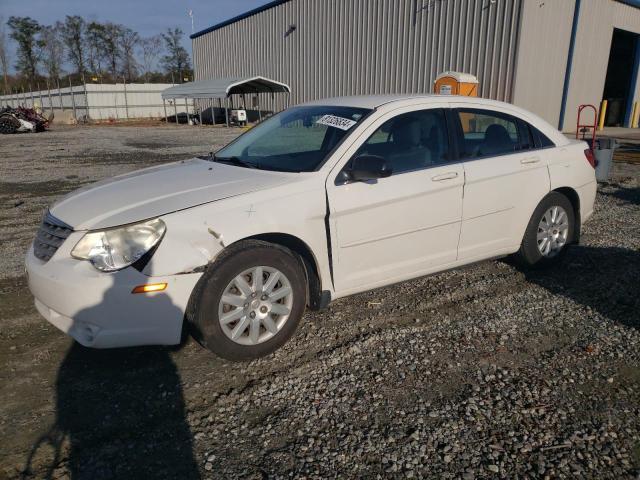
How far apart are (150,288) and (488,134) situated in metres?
3.08

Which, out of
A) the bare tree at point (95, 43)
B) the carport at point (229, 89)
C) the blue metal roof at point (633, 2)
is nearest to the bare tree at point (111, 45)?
the bare tree at point (95, 43)

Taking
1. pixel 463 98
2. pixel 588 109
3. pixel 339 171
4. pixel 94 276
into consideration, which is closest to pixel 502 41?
pixel 588 109

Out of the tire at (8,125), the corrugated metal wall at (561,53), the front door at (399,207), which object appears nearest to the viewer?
the front door at (399,207)

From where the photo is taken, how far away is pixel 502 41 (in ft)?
56.0

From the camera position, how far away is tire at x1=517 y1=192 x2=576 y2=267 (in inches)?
181

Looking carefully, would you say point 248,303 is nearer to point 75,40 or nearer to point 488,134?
point 488,134

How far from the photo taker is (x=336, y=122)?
3.93 m

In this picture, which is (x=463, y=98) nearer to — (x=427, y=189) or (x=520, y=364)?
(x=427, y=189)

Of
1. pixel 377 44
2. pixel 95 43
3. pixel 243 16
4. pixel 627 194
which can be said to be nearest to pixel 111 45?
pixel 95 43

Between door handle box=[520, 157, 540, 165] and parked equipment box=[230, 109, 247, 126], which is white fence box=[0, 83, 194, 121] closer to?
parked equipment box=[230, 109, 247, 126]

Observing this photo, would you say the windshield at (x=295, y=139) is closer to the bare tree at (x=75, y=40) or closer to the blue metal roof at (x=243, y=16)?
the blue metal roof at (x=243, y=16)

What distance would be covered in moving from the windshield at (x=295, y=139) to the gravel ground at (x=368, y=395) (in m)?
1.26

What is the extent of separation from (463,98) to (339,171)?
157 cm

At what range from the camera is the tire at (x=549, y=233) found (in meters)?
4.59
